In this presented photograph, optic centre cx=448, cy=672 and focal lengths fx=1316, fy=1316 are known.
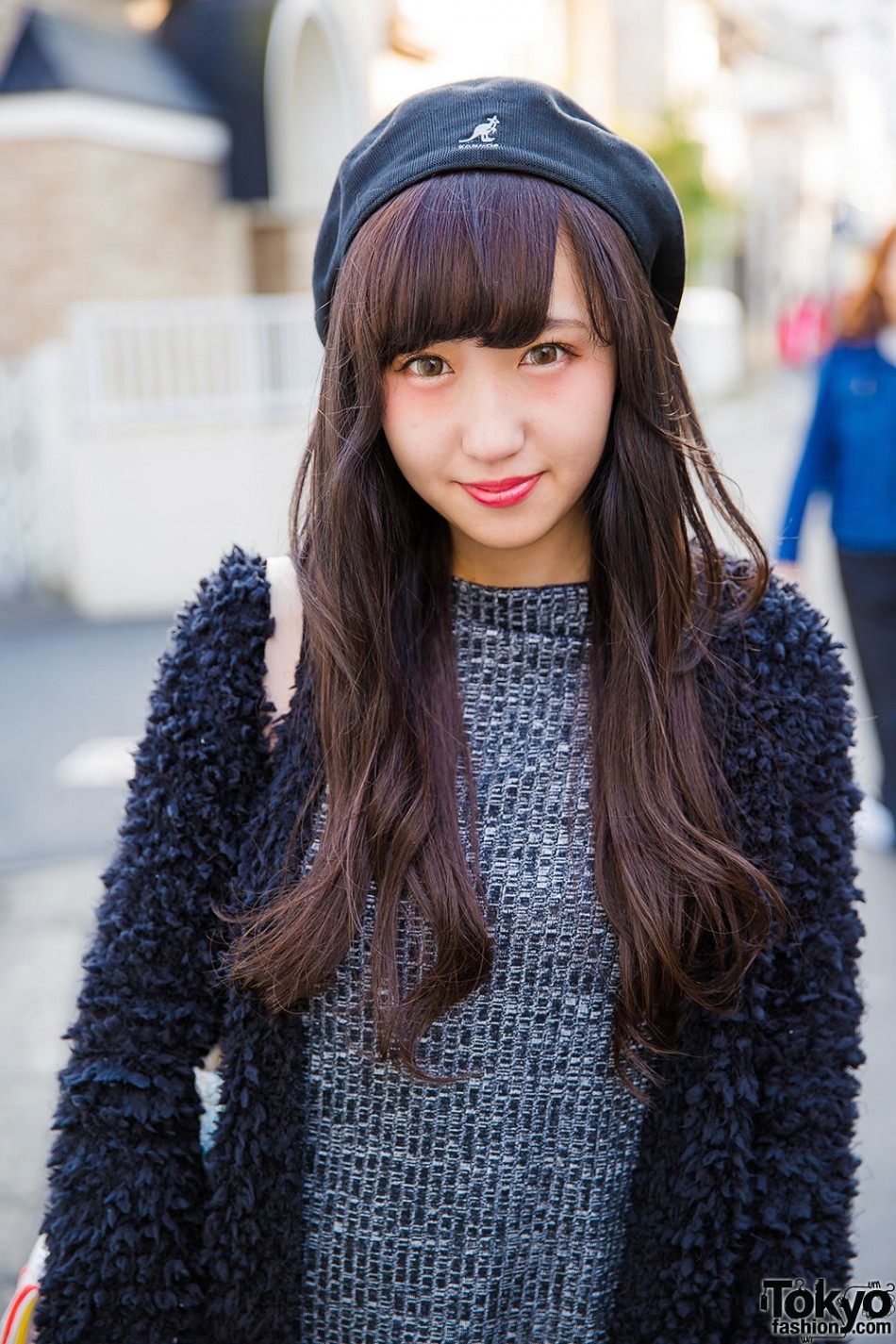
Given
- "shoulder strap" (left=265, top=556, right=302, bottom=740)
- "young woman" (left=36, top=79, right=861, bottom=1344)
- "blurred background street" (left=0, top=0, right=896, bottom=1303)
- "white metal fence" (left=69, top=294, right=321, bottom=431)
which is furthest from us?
"white metal fence" (left=69, top=294, right=321, bottom=431)

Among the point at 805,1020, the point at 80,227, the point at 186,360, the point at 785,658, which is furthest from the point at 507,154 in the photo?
the point at 80,227

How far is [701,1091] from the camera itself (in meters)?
1.49

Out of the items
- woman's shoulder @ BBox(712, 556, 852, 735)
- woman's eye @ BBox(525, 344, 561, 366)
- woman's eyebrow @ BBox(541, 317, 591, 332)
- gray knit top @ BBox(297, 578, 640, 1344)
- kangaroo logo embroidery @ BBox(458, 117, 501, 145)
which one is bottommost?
gray knit top @ BBox(297, 578, 640, 1344)

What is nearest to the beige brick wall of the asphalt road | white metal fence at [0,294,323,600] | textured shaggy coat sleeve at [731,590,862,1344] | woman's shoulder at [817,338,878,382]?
white metal fence at [0,294,323,600]

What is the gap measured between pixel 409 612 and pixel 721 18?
77.6 ft

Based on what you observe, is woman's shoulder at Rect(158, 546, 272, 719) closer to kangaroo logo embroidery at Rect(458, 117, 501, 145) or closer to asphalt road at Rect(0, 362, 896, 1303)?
kangaroo logo embroidery at Rect(458, 117, 501, 145)

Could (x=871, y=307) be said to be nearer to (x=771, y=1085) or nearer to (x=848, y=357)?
(x=848, y=357)

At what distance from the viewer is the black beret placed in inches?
52.5

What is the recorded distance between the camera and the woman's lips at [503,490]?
141 cm

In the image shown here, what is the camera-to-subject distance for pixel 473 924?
1.42m

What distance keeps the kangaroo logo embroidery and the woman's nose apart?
232 mm

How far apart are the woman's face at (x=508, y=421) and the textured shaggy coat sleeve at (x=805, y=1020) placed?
362mm

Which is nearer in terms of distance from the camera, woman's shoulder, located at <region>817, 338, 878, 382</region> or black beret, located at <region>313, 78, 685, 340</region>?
black beret, located at <region>313, 78, 685, 340</region>

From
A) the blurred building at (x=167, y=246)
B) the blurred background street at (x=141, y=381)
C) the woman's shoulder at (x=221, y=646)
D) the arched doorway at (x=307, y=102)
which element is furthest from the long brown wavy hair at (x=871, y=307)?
the arched doorway at (x=307, y=102)
